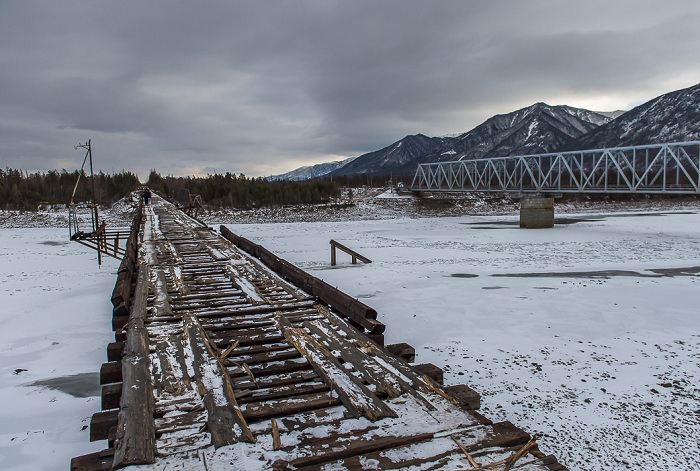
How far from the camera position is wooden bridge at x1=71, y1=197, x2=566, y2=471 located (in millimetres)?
3279

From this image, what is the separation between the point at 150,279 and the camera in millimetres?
9016

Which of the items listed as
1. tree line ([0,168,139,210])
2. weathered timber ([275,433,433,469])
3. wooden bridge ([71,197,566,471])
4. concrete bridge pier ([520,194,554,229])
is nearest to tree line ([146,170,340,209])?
tree line ([0,168,139,210])

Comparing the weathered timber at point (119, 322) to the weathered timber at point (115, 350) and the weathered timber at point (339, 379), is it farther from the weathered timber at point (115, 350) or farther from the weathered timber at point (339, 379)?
the weathered timber at point (339, 379)

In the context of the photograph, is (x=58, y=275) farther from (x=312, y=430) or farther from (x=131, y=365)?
(x=312, y=430)

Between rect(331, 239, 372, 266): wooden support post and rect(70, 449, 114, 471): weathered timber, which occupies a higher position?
rect(70, 449, 114, 471): weathered timber

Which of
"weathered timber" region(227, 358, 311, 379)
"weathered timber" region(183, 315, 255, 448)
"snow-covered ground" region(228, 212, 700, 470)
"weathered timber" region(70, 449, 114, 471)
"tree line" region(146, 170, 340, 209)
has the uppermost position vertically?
"tree line" region(146, 170, 340, 209)

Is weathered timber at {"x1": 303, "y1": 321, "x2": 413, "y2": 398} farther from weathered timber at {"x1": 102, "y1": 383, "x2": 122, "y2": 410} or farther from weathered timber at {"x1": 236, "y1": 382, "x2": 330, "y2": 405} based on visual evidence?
weathered timber at {"x1": 102, "y1": 383, "x2": 122, "y2": 410}

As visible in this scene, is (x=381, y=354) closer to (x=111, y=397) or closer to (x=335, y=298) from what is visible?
(x=335, y=298)

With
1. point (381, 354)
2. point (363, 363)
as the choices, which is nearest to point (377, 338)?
point (381, 354)

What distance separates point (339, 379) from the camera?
4.46m

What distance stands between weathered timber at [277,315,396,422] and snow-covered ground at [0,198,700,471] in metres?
2.27

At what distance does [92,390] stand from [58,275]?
12.5 metres

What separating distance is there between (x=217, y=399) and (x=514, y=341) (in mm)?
5997

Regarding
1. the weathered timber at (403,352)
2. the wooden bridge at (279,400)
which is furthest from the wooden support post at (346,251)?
the weathered timber at (403,352)
